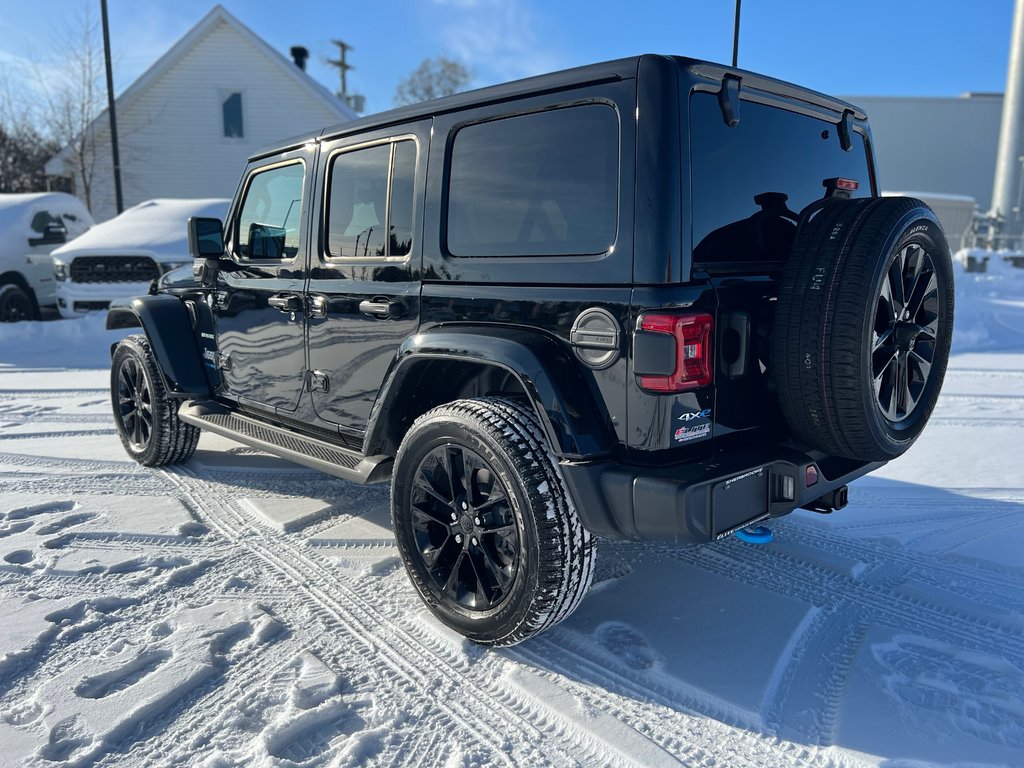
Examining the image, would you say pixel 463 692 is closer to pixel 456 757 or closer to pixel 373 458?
pixel 456 757

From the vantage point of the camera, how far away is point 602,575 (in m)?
3.26

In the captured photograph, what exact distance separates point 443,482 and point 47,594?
173 centimetres

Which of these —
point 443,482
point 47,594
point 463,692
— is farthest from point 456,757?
point 47,594

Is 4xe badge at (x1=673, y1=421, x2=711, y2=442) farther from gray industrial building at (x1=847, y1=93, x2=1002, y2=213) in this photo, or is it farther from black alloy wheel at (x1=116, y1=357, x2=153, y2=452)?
gray industrial building at (x1=847, y1=93, x2=1002, y2=213)

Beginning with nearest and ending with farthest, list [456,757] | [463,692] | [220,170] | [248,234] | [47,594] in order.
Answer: [456,757], [463,692], [47,594], [248,234], [220,170]

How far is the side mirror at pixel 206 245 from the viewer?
4223mm

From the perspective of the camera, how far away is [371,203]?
3.29 metres

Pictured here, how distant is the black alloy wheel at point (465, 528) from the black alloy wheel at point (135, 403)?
8.65 ft

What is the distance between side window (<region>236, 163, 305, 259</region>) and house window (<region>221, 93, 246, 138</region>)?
1859cm

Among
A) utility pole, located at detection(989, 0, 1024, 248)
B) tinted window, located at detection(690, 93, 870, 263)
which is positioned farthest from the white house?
utility pole, located at detection(989, 0, 1024, 248)

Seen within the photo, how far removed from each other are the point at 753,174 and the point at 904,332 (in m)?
0.75

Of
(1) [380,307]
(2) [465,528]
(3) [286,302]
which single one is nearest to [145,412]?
(3) [286,302]

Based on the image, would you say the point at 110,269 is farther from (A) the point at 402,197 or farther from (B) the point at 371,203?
(A) the point at 402,197

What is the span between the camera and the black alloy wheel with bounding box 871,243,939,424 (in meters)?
2.53
